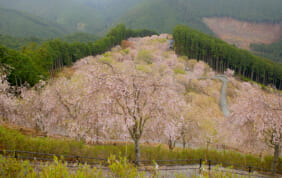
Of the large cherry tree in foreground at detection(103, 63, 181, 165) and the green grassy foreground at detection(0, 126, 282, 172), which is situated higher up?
the large cherry tree in foreground at detection(103, 63, 181, 165)

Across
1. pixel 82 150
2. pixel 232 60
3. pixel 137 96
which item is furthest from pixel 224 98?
pixel 82 150

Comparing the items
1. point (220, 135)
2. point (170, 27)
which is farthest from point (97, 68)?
point (170, 27)

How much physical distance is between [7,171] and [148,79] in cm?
711

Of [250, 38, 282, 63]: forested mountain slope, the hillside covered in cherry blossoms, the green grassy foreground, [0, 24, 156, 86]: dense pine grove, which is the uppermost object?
[250, 38, 282, 63]: forested mountain slope

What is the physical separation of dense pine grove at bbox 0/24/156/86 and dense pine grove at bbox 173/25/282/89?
3527cm

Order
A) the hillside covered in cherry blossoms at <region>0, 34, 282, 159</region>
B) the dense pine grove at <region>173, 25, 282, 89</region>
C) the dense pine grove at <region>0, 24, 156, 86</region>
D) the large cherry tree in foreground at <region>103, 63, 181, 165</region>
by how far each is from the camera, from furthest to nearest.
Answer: the dense pine grove at <region>173, 25, 282, 89</region>, the dense pine grove at <region>0, 24, 156, 86</region>, the hillside covered in cherry blossoms at <region>0, 34, 282, 159</region>, the large cherry tree in foreground at <region>103, 63, 181, 165</region>

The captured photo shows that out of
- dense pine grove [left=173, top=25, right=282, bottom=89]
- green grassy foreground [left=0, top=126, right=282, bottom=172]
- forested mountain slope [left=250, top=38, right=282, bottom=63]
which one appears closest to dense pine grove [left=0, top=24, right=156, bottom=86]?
green grassy foreground [left=0, top=126, right=282, bottom=172]

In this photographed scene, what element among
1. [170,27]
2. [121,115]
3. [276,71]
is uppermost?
[170,27]

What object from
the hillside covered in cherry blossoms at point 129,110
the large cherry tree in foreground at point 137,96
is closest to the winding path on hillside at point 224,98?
the hillside covered in cherry blossoms at point 129,110

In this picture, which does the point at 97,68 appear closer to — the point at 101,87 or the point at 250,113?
the point at 101,87

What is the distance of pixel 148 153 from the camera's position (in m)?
12.1

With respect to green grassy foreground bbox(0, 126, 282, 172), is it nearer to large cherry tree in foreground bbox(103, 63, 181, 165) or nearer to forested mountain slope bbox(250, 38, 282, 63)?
large cherry tree in foreground bbox(103, 63, 181, 165)

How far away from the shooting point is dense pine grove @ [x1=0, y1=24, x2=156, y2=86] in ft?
94.3

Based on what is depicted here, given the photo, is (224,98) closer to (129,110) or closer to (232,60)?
(232,60)
